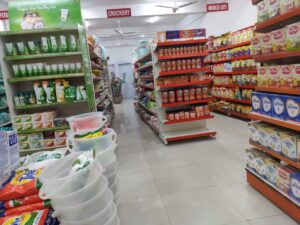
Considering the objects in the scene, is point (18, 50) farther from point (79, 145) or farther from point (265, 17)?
point (265, 17)

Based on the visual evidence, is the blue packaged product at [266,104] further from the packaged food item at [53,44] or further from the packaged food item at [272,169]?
the packaged food item at [53,44]

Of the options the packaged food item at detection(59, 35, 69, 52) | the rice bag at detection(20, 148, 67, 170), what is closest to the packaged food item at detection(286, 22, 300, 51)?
the rice bag at detection(20, 148, 67, 170)

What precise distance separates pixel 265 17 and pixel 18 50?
122 inches

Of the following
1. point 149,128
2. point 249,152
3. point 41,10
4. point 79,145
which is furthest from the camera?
point 149,128

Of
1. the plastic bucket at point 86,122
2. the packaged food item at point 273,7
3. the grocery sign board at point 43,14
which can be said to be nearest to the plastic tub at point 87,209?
the plastic bucket at point 86,122

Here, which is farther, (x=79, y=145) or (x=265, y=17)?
(x=265, y=17)

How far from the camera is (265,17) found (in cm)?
218

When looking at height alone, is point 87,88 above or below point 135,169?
above

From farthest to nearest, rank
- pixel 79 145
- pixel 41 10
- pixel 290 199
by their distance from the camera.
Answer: pixel 41 10 < pixel 290 199 < pixel 79 145

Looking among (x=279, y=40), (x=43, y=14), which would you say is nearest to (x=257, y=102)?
(x=279, y=40)

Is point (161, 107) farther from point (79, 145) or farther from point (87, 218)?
point (87, 218)

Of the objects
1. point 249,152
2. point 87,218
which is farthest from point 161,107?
point 87,218

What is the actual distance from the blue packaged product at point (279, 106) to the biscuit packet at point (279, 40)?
42 centimetres

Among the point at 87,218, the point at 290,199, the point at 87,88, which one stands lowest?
the point at 290,199
